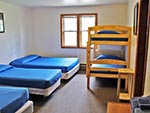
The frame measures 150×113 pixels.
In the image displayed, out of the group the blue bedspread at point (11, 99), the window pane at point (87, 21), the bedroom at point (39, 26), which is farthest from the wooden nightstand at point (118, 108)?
the window pane at point (87, 21)

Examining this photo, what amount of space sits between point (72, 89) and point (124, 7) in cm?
328

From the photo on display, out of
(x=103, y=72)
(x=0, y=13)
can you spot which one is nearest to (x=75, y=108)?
(x=103, y=72)

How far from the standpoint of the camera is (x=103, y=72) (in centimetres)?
442

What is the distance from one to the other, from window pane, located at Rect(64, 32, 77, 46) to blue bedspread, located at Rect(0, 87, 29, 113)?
384 cm

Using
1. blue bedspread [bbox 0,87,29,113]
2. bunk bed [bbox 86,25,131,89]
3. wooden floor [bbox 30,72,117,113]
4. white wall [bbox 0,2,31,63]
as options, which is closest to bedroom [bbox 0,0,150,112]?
white wall [bbox 0,2,31,63]

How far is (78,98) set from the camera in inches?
152

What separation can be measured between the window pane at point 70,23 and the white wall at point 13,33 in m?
1.36

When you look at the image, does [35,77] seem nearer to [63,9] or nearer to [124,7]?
[63,9]

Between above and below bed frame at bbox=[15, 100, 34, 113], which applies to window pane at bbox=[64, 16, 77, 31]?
above

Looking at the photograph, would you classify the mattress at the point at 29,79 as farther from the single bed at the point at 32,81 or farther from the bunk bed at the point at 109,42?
the bunk bed at the point at 109,42

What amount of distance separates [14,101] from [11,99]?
0.06 metres

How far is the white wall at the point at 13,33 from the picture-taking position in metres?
5.17

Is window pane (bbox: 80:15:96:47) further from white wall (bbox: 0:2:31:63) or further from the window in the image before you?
white wall (bbox: 0:2:31:63)

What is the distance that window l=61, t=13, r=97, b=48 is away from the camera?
6336 mm
